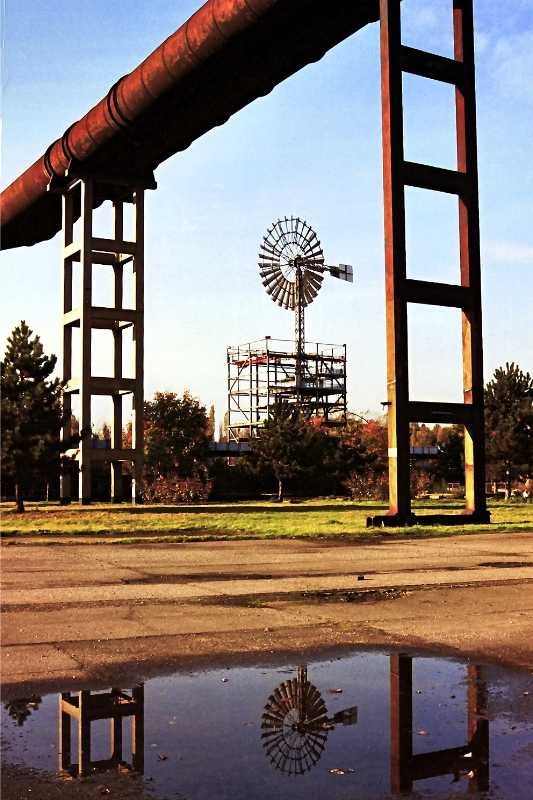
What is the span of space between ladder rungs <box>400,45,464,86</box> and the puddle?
22846mm

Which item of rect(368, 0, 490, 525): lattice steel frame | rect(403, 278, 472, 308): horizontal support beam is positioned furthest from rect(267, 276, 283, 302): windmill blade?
rect(403, 278, 472, 308): horizontal support beam

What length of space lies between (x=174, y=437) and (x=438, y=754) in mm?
52685

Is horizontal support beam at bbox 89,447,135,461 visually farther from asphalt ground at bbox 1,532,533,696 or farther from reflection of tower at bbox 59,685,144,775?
reflection of tower at bbox 59,685,144,775

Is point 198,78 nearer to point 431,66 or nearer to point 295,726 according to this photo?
point 431,66

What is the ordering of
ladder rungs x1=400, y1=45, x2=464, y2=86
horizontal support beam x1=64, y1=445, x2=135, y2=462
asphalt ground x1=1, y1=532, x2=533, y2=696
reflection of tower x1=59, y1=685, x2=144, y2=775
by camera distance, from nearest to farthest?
reflection of tower x1=59, y1=685, x2=144, y2=775
asphalt ground x1=1, y1=532, x2=533, y2=696
ladder rungs x1=400, y1=45, x2=464, y2=86
horizontal support beam x1=64, y1=445, x2=135, y2=462

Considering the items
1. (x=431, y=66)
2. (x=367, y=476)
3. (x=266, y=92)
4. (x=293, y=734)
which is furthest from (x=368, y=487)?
(x=293, y=734)

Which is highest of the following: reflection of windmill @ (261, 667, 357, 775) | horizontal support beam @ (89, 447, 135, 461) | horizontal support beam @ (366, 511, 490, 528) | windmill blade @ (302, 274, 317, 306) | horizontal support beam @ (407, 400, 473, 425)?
windmill blade @ (302, 274, 317, 306)

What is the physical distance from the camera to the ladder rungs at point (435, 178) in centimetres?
2520

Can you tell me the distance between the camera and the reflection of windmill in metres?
4.28

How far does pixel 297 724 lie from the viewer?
4895 mm

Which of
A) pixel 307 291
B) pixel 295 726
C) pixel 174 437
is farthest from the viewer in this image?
pixel 307 291

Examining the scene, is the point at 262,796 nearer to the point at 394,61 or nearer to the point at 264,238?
the point at 394,61

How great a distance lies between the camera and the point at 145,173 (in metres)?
44.6

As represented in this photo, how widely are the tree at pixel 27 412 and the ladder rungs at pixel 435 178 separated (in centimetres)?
1638
